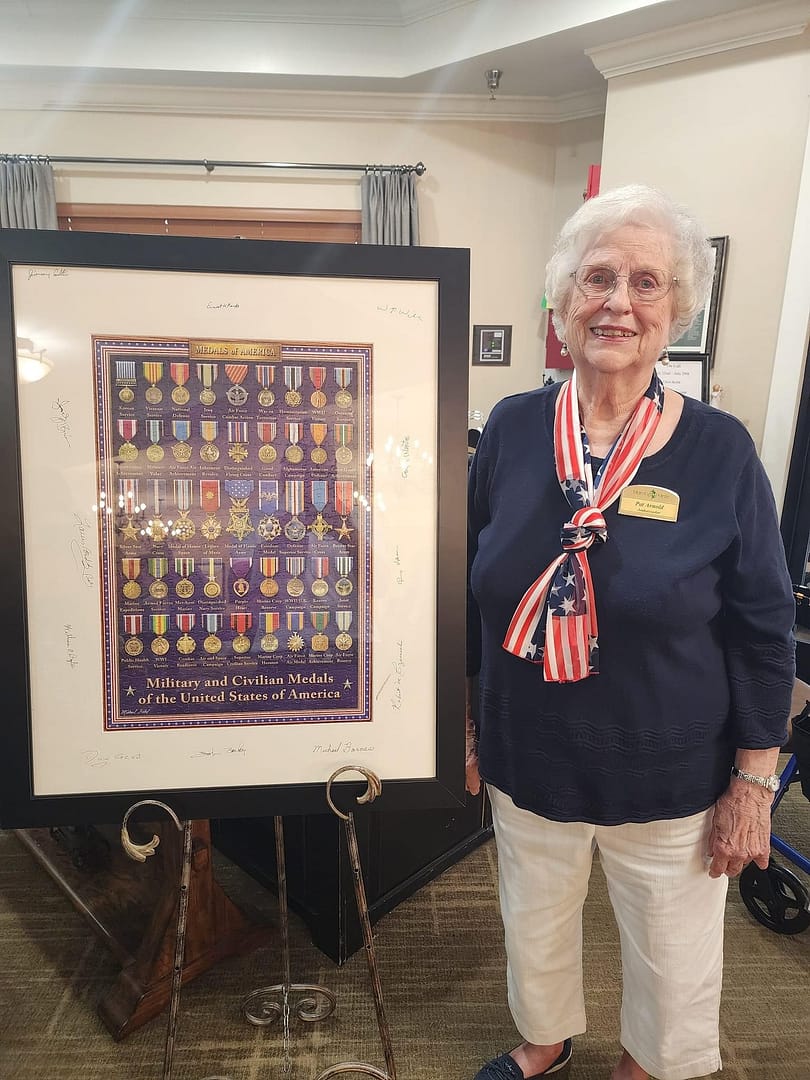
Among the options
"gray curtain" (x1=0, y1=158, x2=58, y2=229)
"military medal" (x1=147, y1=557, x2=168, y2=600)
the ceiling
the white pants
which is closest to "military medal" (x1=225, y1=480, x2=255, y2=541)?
"military medal" (x1=147, y1=557, x2=168, y2=600)

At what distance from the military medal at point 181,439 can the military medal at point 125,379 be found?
2.6 inches

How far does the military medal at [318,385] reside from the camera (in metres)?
0.96

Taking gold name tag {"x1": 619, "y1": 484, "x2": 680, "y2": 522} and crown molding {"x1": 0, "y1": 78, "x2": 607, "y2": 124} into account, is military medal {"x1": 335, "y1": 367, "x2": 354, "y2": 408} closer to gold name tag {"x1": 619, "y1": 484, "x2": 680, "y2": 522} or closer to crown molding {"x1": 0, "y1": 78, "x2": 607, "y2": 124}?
gold name tag {"x1": 619, "y1": 484, "x2": 680, "y2": 522}

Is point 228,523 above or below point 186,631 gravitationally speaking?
above

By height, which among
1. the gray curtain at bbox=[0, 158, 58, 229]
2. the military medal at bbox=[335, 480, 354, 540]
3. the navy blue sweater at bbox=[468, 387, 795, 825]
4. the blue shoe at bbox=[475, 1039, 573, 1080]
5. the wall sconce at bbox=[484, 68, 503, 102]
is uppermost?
the wall sconce at bbox=[484, 68, 503, 102]

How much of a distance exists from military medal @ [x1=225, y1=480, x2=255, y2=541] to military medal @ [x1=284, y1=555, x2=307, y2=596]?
2.8 inches

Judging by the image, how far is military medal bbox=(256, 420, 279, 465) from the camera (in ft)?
3.17

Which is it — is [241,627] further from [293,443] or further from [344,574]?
[293,443]

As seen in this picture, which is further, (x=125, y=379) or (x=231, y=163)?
(x=231, y=163)

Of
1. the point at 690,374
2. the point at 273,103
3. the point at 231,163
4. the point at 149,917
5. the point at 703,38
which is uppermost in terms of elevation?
the point at 273,103

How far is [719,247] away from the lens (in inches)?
104

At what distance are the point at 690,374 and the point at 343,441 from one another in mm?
2199

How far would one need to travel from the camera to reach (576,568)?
3.38ft

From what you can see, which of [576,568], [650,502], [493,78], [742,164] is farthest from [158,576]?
[493,78]
